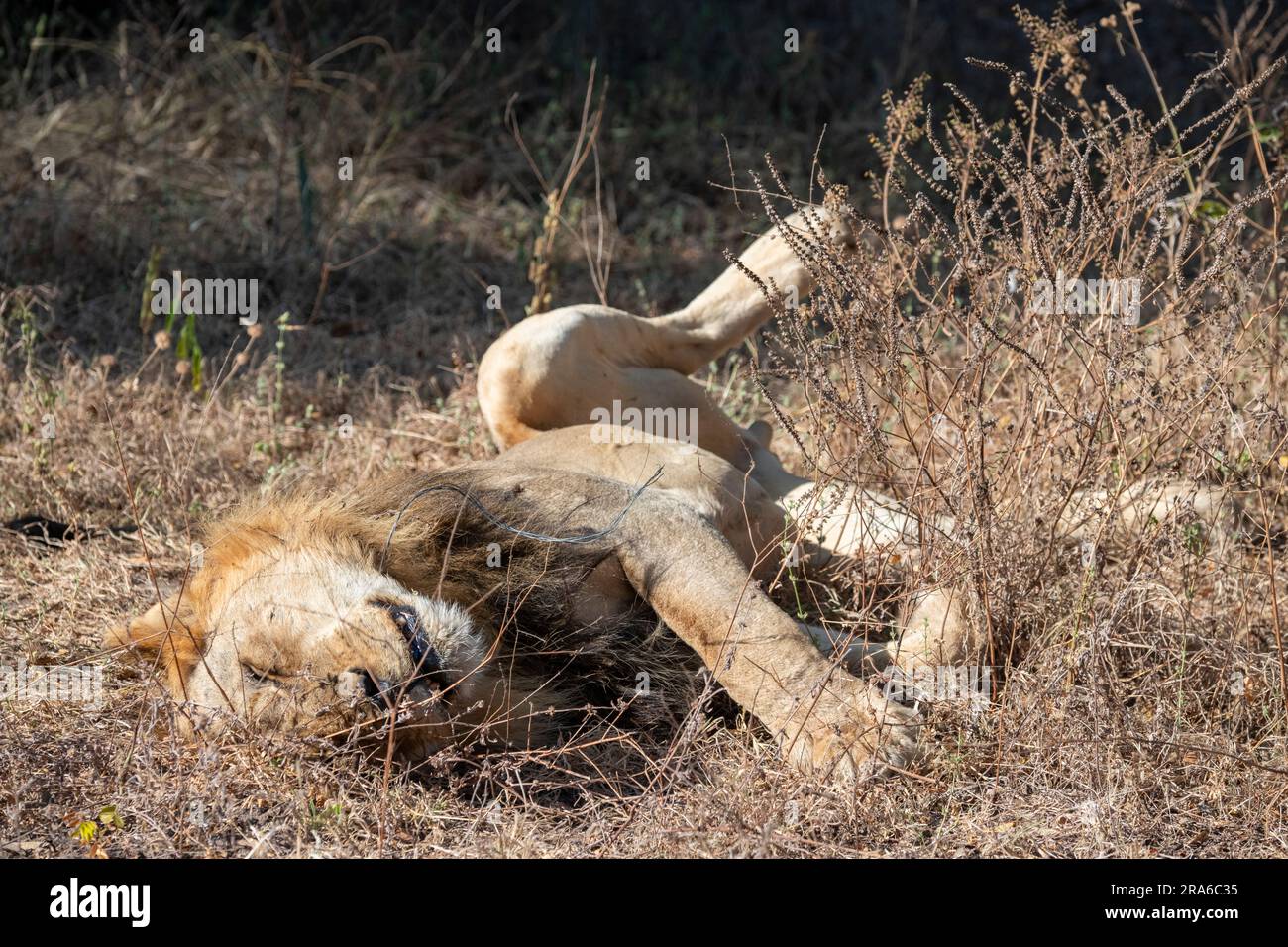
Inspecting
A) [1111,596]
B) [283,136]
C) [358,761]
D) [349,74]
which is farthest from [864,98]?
[358,761]

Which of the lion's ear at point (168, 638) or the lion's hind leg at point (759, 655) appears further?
the lion's ear at point (168, 638)

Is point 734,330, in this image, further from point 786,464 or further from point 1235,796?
point 1235,796

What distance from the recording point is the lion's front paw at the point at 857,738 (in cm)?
320

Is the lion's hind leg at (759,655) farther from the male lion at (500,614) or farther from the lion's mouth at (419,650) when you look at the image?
the lion's mouth at (419,650)

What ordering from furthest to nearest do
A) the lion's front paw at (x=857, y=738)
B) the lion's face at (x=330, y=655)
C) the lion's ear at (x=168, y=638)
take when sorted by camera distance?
the lion's ear at (x=168, y=638) → the lion's front paw at (x=857, y=738) → the lion's face at (x=330, y=655)

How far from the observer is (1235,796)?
3129 millimetres

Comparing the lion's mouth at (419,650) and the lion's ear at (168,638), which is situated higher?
the lion's mouth at (419,650)

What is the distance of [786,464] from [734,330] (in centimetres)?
61

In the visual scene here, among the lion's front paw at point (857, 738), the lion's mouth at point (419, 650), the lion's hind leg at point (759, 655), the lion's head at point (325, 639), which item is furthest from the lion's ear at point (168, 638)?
the lion's front paw at point (857, 738)

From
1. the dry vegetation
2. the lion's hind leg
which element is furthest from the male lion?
the dry vegetation

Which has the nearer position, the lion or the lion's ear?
the lion

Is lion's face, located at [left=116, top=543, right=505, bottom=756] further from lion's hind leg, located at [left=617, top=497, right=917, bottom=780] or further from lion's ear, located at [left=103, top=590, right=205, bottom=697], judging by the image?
lion's hind leg, located at [left=617, top=497, right=917, bottom=780]

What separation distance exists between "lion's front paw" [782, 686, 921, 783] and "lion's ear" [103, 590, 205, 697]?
1.47 m

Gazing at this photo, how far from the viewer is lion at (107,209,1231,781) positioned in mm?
3156
